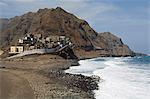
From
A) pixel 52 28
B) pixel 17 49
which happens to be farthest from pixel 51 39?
pixel 17 49

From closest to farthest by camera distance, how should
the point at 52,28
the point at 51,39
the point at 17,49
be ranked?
1. the point at 17,49
2. the point at 51,39
3. the point at 52,28

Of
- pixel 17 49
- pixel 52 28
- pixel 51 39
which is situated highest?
pixel 52 28

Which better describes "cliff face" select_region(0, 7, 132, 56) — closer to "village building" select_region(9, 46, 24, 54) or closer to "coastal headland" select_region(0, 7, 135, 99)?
"coastal headland" select_region(0, 7, 135, 99)

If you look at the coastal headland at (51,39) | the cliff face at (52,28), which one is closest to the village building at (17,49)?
the coastal headland at (51,39)

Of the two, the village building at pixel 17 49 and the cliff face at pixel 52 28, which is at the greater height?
the cliff face at pixel 52 28

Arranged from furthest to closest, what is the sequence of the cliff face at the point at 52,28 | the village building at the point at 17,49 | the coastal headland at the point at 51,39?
the cliff face at the point at 52,28 < the village building at the point at 17,49 < the coastal headland at the point at 51,39

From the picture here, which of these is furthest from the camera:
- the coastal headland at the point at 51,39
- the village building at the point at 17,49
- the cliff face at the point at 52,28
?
the cliff face at the point at 52,28

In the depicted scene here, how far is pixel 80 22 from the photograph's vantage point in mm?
156125

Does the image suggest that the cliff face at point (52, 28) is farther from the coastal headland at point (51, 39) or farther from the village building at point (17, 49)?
the village building at point (17, 49)

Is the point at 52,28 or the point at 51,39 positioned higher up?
the point at 52,28

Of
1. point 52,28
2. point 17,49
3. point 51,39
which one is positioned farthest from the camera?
point 52,28

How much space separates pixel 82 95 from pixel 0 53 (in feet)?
201

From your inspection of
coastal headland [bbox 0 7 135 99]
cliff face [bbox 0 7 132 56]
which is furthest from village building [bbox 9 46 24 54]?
cliff face [bbox 0 7 132 56]

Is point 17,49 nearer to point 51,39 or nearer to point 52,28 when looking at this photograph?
point 51,39
